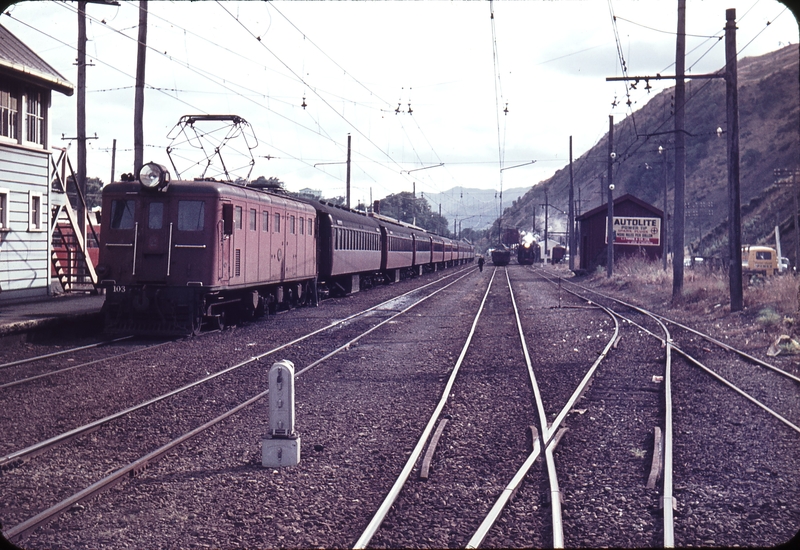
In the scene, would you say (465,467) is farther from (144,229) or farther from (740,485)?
(144,229)

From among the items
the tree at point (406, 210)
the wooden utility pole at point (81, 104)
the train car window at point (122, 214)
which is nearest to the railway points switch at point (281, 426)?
the train car window at point (122, 214)

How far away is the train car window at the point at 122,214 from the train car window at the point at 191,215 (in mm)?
1044

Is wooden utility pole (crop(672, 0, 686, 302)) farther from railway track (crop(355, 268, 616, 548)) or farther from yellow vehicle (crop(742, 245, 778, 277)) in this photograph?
yellow vehicle (crop(742, 245, 778, 277))

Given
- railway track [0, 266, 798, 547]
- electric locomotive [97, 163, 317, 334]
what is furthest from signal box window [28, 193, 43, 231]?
railway track [0, 266, 798, 547]

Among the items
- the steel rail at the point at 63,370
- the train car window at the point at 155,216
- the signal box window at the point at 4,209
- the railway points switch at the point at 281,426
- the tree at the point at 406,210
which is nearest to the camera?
the railway points switch at the point at 281,426

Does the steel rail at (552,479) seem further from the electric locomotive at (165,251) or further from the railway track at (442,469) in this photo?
the electric locomotive at (165,251)

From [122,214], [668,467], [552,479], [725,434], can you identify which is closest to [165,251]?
[122,214]

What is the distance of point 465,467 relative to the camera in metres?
6.00

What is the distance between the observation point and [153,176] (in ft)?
45.8

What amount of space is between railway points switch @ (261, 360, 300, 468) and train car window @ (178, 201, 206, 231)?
853cm

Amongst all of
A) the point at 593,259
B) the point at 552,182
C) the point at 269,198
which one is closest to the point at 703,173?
the point at 593,259

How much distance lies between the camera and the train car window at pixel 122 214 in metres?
14.3

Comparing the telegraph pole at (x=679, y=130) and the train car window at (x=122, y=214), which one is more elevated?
the telegraph pole at (x=679, y=130)

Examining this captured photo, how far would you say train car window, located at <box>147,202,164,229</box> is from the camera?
1413cm
